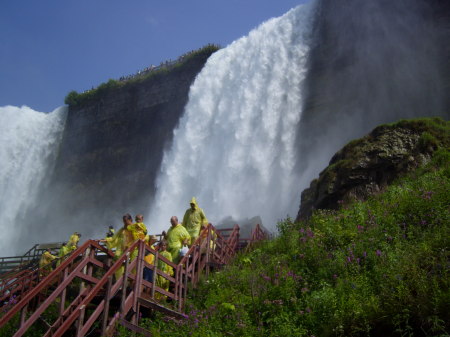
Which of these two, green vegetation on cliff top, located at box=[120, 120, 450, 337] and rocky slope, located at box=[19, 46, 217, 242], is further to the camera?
rocky slope, located at box=[19, 46, 217, 242]

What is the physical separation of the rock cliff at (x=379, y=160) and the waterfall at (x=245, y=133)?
340 inches

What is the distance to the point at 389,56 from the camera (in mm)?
22297

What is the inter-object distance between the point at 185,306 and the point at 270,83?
20.7 metres

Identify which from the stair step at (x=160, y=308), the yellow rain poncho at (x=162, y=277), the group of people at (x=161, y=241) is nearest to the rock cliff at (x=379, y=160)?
the group of people at (x=161, y=241)

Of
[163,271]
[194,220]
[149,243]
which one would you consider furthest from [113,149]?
[163,271]

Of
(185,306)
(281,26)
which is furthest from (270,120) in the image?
(185,306)

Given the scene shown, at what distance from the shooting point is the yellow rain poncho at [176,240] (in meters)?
8.11

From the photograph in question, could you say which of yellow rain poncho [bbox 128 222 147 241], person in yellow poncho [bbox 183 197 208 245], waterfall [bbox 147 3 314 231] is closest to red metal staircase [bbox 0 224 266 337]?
yellow rain poncho [bbox 128 222 147 241]

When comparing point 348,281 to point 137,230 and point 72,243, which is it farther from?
point 72,243

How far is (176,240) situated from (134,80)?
118 ft

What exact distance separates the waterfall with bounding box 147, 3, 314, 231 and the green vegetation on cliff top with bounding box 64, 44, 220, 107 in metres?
6.13

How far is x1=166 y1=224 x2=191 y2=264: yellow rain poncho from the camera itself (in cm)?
811

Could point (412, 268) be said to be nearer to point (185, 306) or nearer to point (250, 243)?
point (185, 306)

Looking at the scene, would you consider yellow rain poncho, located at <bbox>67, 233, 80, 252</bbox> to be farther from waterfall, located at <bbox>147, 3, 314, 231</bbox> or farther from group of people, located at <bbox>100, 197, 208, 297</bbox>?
waterfall, located at <bbox>147, 3, 314, 231</bbox>
